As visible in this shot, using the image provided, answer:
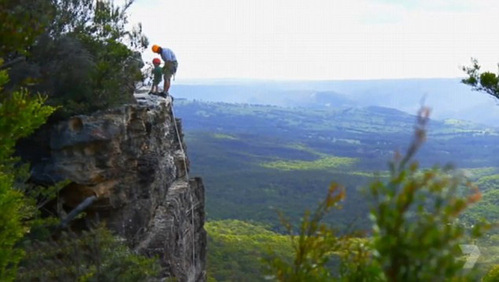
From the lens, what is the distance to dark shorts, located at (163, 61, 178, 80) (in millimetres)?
19781

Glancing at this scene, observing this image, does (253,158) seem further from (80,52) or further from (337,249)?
(337,249)

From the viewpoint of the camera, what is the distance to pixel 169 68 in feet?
65.2

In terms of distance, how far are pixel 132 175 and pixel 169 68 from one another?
17.9 feet

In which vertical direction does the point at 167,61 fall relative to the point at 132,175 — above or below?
above

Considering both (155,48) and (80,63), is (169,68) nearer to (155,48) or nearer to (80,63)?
(155,48)

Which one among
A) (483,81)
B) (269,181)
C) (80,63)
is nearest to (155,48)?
(80,63)

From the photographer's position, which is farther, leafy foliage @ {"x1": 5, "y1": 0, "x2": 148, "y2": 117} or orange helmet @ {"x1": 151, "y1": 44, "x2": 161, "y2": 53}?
orange helmet @ {"x1": 151, "y1": 44, "x2": 161, "y2": 53}

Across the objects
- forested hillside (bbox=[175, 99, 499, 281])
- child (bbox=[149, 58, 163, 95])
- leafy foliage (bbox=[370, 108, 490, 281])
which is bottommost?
forested hillside (bbox=[175, 99, 499, 281])

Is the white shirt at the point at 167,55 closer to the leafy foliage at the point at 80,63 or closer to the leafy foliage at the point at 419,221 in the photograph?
the leafy foliage at the point at 80,63

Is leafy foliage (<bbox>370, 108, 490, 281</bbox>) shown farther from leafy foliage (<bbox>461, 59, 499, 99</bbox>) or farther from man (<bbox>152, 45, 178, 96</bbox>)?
man (<bbox>152, 45, 178, 96</bbox>)

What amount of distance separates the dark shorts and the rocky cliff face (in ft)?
3.16

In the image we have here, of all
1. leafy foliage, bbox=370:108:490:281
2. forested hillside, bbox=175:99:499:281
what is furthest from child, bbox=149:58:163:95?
leafy foliage, bbox=370:108:490:281

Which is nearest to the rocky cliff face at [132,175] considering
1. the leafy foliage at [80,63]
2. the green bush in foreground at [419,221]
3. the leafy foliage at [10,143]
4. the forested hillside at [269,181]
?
the leafy foliage at [80,63]

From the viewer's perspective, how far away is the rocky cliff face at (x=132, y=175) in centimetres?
1388
